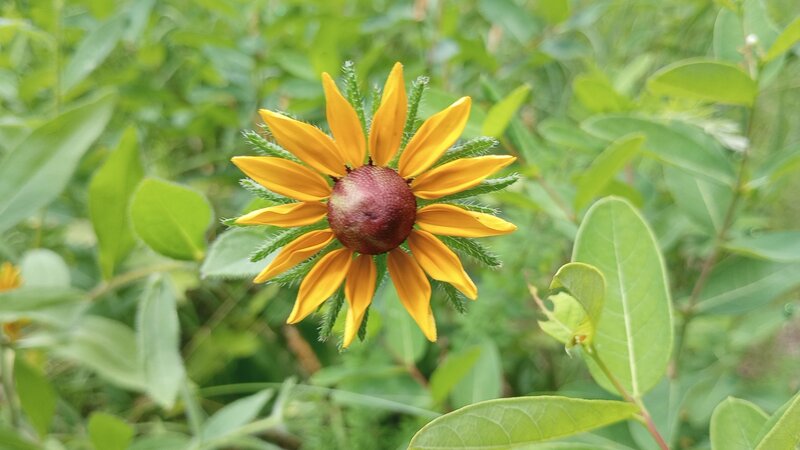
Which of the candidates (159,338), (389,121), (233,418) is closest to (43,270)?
(159,338)

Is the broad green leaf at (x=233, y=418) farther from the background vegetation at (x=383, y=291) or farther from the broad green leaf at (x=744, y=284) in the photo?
the broad green leaf at (x=744, y=284)

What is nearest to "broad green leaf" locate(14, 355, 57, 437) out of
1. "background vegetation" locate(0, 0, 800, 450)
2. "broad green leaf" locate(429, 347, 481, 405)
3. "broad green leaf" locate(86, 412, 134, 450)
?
"background vegetation" locate(0, 0, 800, 450)

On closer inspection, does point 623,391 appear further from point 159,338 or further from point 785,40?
point 159,338

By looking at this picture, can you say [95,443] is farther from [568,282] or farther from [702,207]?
[702,207]

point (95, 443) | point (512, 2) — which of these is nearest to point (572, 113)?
point (512, 2)

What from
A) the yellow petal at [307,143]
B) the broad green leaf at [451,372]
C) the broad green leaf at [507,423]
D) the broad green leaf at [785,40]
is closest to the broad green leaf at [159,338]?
the broad green leaf at [451,372]

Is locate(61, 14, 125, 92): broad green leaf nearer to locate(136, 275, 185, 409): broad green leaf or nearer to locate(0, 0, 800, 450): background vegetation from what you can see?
locate(0, 0, 800, 450): background vegetation
